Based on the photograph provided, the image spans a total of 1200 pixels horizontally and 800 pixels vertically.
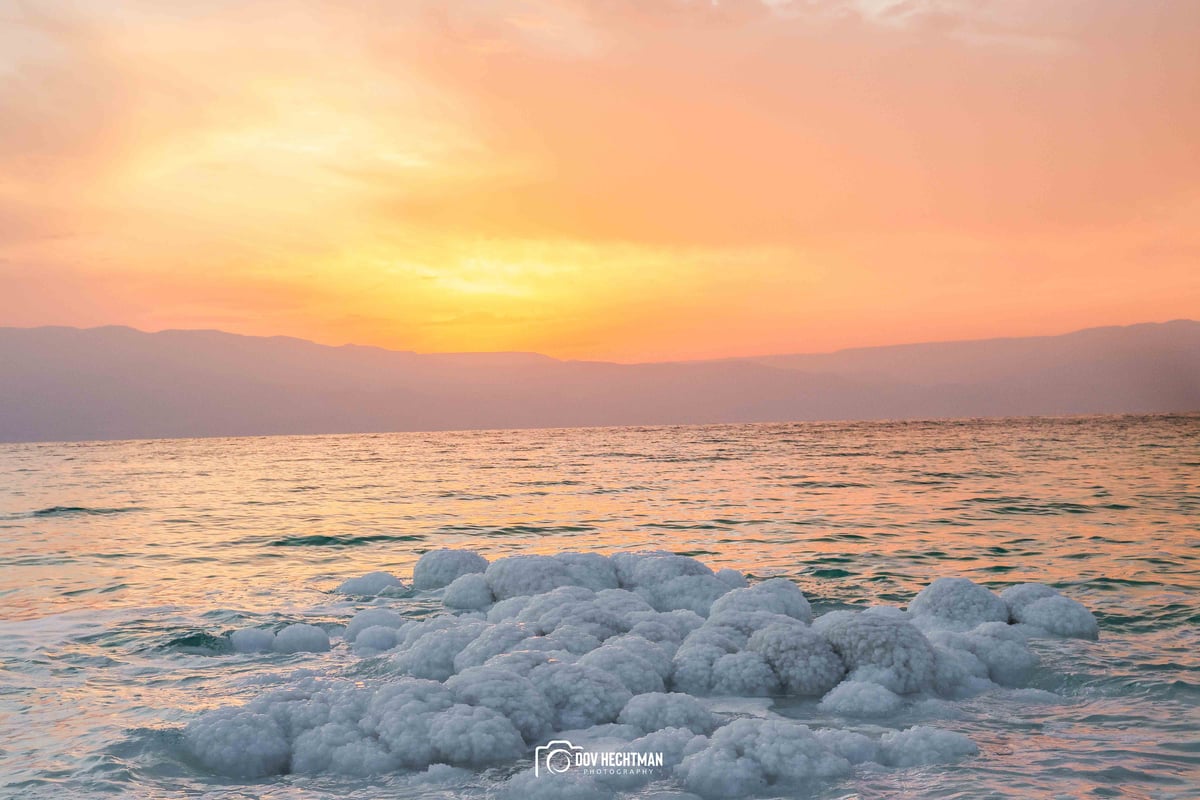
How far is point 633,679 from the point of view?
6.46 metres

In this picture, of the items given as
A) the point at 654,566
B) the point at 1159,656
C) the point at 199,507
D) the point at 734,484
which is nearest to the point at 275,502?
the point at 199,507

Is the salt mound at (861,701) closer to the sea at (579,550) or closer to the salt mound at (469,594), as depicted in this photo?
the sea at (579,550)

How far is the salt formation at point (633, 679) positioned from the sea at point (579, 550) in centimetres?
21

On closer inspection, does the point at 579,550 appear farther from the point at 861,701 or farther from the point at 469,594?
the point at 861,701

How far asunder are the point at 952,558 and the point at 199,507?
18966 millimetres

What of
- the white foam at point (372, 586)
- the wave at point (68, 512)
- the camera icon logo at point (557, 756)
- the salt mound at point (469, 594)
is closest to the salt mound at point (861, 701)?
the camera icon logo at point (557, 756)

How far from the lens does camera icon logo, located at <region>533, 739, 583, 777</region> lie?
17.5 ft

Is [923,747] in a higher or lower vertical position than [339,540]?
higher

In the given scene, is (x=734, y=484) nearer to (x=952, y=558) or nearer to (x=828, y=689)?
(x=952, y=558)

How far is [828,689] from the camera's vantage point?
6.73 m

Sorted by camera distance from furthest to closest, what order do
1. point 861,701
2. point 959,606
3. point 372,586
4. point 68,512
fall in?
point 68,512, point 372,586, point 959,606, point 861,701

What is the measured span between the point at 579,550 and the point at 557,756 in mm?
9503

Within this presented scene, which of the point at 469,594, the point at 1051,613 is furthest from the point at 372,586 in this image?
the point at 1051,613

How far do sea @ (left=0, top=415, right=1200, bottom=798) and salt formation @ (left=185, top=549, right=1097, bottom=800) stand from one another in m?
0.21
